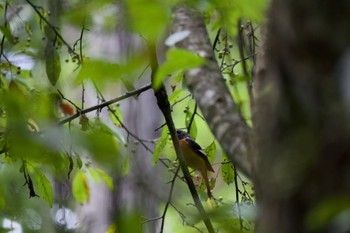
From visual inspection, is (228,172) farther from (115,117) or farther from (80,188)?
(80,188)

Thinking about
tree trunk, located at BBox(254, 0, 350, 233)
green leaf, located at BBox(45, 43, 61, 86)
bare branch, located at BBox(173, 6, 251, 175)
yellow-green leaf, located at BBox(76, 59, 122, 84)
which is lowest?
tree trunk, located at BBox(254, 0, 350, 233)

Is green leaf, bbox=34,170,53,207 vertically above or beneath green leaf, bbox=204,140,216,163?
beneath

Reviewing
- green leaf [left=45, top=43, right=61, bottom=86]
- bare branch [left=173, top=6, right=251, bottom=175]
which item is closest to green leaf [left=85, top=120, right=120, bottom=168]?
bare branch [left=173, top=6, right=251, bottom=175]

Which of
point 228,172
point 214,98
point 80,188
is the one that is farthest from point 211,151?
point 214,98

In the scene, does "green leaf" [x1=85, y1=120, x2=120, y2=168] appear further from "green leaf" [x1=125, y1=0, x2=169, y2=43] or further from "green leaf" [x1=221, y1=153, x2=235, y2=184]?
"green leaf" [x1=221, y1=153, x2=235, y2=184]

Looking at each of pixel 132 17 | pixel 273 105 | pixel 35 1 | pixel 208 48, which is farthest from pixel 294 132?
pixel 35 1

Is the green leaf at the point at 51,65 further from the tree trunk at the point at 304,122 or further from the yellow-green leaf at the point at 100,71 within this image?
the tree trunk at the point at 304,122

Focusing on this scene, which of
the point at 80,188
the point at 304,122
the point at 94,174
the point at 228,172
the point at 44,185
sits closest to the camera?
the point at 304,122

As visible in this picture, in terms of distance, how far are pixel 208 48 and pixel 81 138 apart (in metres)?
0.70

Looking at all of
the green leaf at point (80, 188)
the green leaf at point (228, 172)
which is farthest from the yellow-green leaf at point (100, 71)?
the green leaf at point (80, 188)

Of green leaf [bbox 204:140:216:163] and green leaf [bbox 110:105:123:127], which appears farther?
green leaf [bbox 110:105:123:127]

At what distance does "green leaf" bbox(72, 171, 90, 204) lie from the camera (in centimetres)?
276

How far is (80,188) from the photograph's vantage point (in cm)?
280

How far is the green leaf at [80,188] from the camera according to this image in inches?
109
